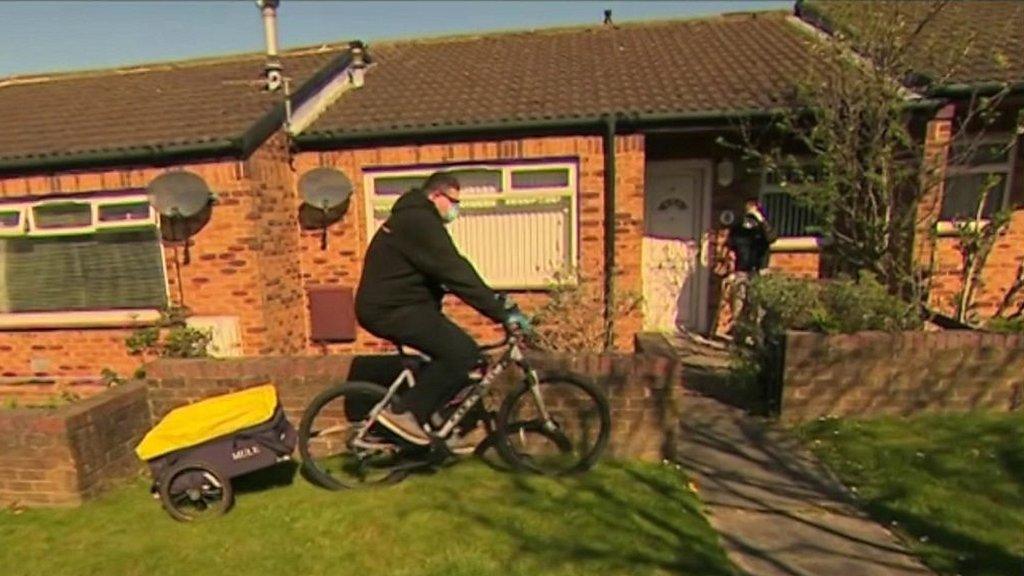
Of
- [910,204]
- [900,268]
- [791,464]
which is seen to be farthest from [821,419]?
[910,204]

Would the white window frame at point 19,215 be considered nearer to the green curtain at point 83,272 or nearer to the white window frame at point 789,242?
the green curtain at point 83,272

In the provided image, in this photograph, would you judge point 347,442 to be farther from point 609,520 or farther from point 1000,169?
point 1000,169

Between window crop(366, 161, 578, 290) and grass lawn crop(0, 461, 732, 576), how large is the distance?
12.1ft

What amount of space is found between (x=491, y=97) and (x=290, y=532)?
5.82 metres

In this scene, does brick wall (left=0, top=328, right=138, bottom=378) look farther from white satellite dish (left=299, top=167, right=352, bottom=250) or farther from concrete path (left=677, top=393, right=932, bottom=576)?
concrete path (left=677, top=393, right=932, bottom=576)

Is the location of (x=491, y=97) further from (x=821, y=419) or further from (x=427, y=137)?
(x=821, y=419)

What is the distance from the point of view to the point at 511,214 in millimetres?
7059

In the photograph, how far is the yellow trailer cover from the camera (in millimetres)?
3297

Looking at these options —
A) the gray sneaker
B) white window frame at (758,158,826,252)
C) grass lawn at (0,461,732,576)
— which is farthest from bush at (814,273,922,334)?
the gray sneaker

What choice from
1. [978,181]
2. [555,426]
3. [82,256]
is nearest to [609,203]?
[555,426]

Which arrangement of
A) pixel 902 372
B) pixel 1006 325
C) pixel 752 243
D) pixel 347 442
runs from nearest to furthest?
1. pixel 347 442
2. pixel 902 372
3. pixel 1006 325
4. pixel 752 243

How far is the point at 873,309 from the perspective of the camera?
14.8ft

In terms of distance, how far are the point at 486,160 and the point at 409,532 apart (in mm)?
4730

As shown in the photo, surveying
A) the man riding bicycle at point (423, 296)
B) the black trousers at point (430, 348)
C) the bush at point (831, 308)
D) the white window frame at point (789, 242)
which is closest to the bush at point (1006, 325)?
the bush at point (831, 308)
